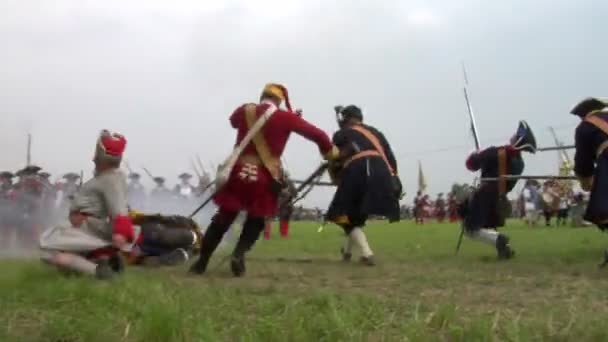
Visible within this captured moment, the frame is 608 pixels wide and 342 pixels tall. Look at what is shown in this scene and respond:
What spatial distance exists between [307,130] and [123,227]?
6.04ft

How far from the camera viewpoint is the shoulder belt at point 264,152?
22.4 ft

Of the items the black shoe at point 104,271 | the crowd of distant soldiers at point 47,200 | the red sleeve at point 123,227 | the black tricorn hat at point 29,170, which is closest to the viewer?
the black shoe at point 104,271

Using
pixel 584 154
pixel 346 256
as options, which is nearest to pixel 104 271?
pixel 346 256

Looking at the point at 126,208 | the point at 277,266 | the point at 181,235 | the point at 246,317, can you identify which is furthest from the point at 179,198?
the point at 246,317

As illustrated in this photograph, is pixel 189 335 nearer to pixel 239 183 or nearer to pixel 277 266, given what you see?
pixel 239 183

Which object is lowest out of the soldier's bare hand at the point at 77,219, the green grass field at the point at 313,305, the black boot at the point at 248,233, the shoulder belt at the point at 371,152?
the green grass field at the point at 313,305

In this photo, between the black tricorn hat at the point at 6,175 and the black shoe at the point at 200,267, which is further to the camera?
the black tricorn hat at the point at 6,175

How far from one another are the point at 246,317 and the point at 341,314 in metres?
0.53

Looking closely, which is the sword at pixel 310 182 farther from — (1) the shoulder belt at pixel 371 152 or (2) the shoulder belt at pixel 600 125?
(2) the shoulder belt at pixel 600 125

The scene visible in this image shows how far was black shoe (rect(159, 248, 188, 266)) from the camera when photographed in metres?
8.02

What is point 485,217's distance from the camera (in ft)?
29.6

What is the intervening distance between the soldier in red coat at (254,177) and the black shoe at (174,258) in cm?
119

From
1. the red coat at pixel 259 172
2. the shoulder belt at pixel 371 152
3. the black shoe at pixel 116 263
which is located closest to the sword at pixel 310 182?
the shoulder belt at pixel 371 152

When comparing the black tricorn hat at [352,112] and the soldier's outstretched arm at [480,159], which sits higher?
the black tricorn hat at [352,112]
